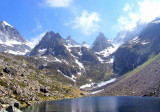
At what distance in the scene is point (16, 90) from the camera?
150 m

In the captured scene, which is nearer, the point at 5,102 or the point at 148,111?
the point at 148,111

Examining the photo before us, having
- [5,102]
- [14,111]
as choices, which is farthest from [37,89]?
[14,111]

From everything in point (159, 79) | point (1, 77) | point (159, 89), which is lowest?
point (159, 89)

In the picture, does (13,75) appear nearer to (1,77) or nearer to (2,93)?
(1,77)

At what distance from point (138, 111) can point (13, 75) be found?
159433mm

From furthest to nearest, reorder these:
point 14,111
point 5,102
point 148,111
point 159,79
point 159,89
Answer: point 159,79 < point 159,89 < point 5,102 < point 14,111 < point 148,111

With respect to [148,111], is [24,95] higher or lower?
higher

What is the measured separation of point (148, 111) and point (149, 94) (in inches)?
2711

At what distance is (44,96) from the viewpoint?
18688 cm

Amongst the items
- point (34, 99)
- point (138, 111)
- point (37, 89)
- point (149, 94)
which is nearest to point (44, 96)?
point (37, 89)

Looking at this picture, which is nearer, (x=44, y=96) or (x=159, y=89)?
(x=159, y=89)

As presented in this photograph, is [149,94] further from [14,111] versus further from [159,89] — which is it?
[14,111]

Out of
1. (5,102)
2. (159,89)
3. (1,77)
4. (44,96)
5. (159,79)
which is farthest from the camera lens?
(44,96)

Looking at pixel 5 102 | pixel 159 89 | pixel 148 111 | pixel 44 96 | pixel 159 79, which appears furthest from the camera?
pixel 44 96
